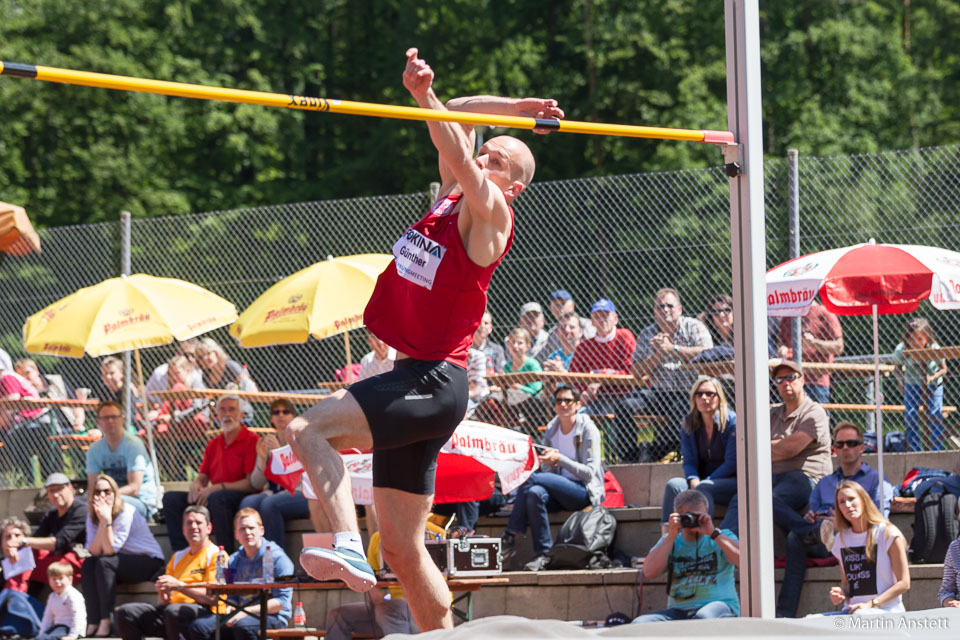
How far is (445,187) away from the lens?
479 centimetres

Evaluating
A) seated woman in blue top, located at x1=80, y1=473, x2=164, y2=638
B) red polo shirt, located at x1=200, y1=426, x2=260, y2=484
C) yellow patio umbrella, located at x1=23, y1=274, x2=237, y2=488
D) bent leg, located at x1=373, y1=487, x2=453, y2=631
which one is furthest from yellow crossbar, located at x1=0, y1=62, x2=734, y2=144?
yellow patio umbrella, located at x1=23, y1=274, x2=237, y2=488

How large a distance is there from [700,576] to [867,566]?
879 mm

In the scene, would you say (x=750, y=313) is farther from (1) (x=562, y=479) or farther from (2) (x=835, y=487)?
(1) (x=562, y=479)

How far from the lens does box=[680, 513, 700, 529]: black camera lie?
24.2ft

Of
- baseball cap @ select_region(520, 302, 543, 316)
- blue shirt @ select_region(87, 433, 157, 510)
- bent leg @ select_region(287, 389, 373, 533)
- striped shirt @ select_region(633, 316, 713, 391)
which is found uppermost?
baseball cap @ select_region(520, 302, 543, 316)

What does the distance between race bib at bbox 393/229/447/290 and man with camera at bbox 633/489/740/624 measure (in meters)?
3.45

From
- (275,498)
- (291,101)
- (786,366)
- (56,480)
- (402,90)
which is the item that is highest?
(402,90)

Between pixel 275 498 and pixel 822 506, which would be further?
pixel 275 498

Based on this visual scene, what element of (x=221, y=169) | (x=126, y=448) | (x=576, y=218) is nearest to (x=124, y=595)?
(x=126, y=448)

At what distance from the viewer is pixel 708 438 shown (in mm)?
8438

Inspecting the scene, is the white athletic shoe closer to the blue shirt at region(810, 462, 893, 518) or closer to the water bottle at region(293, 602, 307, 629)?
the water bottle at region(293, 602, 307, 629)

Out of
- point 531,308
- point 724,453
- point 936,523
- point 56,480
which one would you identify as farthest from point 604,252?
point 56,480

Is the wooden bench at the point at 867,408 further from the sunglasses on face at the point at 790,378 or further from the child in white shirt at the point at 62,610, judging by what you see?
the child in white shirt at the point at 62,610

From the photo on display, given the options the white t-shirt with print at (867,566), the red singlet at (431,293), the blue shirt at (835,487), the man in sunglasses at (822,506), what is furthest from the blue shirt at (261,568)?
the red singlet at (431,293)
